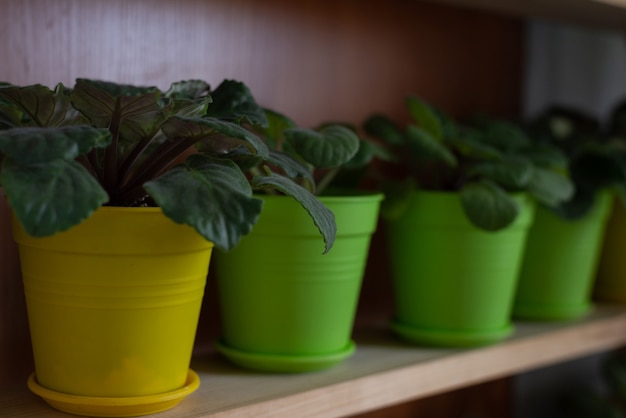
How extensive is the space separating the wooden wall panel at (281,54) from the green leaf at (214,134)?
234 millimetres

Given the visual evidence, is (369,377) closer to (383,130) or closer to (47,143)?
(383,130)

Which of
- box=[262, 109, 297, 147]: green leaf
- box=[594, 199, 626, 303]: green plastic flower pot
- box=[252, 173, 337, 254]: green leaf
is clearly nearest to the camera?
box=[252, 173, 337, 254]: green leaf

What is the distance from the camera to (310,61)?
1.11 metres

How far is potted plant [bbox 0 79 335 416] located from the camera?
2.14 ft

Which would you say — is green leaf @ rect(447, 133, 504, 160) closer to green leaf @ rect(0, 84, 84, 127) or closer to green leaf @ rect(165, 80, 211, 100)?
green leaf @ rect(165, 80, 211, 100)

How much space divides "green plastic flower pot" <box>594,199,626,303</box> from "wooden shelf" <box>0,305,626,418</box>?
151 mm

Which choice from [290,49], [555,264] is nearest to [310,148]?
[290,49]

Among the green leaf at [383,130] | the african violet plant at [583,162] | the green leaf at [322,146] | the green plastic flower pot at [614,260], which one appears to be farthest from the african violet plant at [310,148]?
the green plastic flower pot at [614,260]

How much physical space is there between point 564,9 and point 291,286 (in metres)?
0.71

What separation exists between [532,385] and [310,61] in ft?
2.64

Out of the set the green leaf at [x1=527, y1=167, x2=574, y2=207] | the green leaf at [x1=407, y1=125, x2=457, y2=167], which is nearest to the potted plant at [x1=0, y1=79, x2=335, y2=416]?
the green leaf at [x1=407, y1=125, x2=457, y2=167]

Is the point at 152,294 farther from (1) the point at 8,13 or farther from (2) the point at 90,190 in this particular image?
(1) the point at 8,13

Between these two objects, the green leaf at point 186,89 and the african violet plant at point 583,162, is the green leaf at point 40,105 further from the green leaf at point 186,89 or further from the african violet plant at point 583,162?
the african violet plant at point 583,162

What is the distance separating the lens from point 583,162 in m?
1.20
